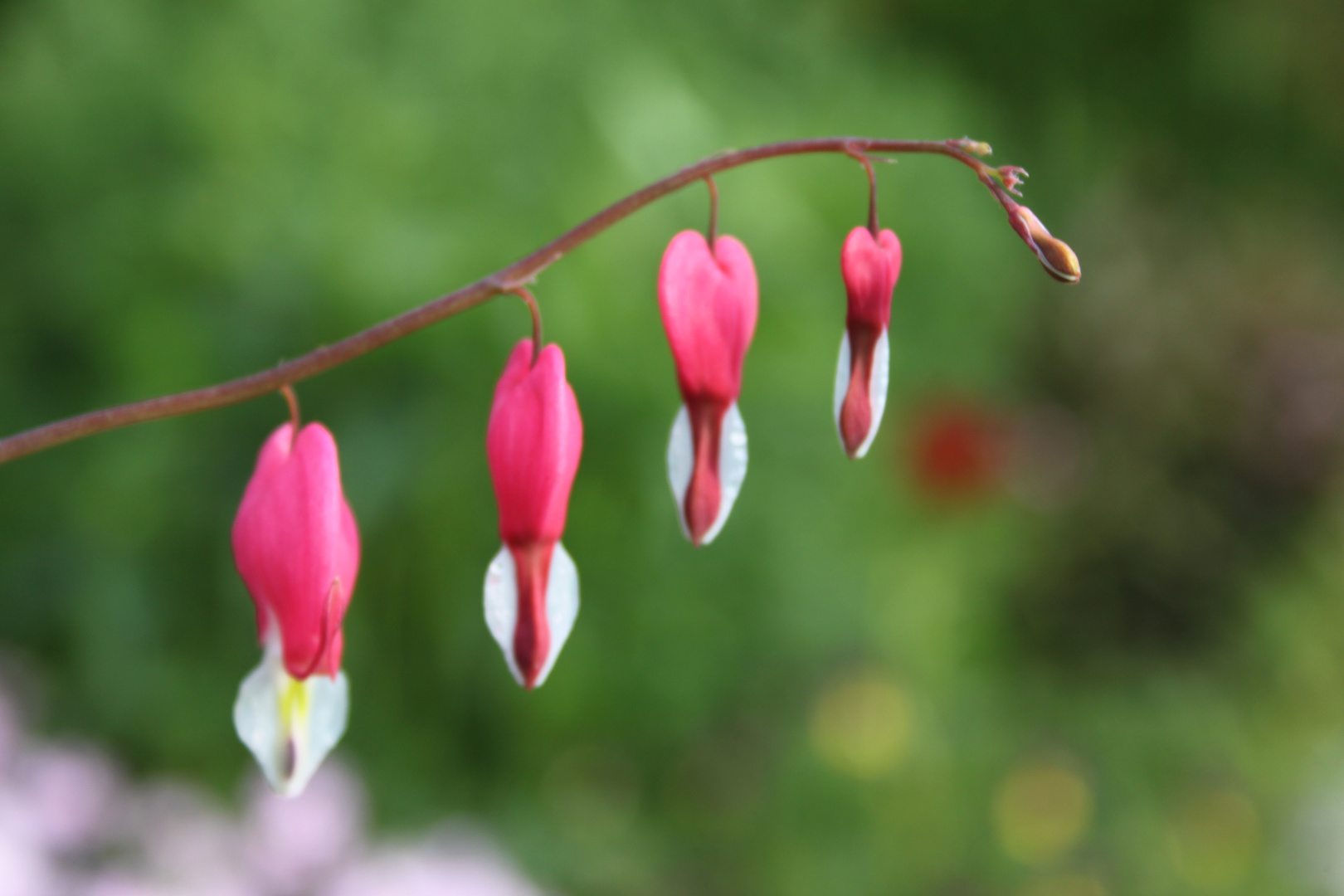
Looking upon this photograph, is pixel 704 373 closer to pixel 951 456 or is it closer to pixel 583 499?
pixel 583 499

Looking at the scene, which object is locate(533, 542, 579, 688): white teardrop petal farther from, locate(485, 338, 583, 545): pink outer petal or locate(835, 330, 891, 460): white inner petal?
locate(835, 330, 891, 460): white inner petal

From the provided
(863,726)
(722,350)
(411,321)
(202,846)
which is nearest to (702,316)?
(722,350)

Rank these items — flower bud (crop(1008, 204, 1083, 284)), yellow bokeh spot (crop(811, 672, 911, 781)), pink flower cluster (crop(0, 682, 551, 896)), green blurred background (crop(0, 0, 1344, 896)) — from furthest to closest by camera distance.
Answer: yellow bokeh spot (crop(811, 672, 911, 781))
green blurred background (crop(0, 0, 1344, 896))
pink flower cluster (crop(0, 682, 551, 896))
flower bud (crop(1008, 204, 1083, 284))

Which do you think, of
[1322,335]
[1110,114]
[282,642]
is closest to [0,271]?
[282,642]

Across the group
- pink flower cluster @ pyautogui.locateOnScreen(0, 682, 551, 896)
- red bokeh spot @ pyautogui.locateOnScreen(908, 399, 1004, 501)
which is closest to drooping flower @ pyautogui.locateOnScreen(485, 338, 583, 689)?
pink flower cluster @ pyautogui.locateOnScreen(0, 682, 551, 896)

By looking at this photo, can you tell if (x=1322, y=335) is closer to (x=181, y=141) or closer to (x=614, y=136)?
(x=614, y=136)

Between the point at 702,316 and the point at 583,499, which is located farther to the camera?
the point at 583,499
